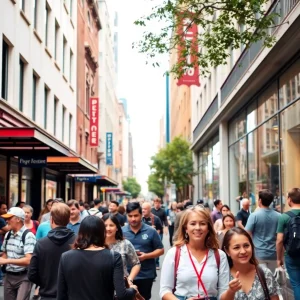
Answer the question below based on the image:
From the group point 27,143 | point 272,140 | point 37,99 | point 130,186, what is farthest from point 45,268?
point 130,186

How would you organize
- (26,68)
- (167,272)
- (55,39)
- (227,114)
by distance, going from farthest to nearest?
(55,39) → (227,114) → (26,68) → (167,272)

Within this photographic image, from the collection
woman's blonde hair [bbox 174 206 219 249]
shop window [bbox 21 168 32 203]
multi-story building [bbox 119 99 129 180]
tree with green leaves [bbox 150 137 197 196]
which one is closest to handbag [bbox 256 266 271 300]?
woman's blonde hair [bbox 174 206 219 249]

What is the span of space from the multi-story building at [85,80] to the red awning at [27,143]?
1800 centimetres

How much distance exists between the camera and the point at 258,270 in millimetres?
4562

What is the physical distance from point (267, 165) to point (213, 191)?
14.3m

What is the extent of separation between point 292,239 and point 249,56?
11253 millimetres

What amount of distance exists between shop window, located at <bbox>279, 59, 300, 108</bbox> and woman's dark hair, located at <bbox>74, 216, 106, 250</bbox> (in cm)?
1026

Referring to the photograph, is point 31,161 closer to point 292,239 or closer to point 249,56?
point 249,56

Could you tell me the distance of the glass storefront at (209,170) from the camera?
30.1 metres

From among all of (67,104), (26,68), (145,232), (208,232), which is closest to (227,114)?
(26,68)

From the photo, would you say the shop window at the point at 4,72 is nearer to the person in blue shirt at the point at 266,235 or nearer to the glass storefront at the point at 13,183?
the glass storefront at the point at 13,183

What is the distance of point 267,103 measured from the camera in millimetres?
17922

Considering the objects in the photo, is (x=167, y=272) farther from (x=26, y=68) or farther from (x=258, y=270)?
(x=26, y=68)

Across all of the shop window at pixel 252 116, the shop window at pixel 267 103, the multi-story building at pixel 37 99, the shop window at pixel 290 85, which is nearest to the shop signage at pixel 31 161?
the multi-story building at pixel 37 99
